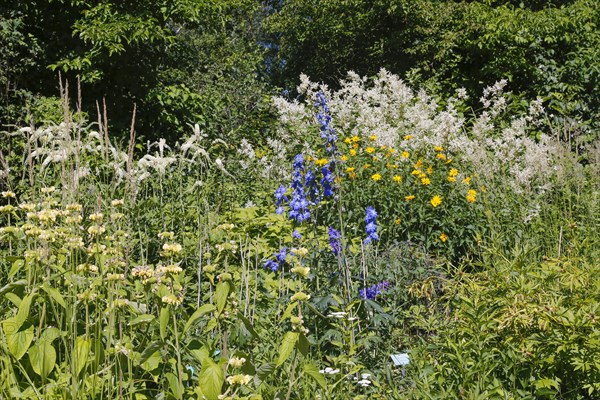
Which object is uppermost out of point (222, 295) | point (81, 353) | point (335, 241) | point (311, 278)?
point (222, 295)

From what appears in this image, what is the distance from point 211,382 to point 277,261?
1.85 m

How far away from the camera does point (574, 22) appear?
9.95m

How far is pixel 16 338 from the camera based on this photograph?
200 centimetres

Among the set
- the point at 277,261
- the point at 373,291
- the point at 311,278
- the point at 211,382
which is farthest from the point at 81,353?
the point at 277,261

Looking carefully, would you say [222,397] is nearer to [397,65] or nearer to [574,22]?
[574,22]

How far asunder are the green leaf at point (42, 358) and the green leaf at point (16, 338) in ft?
0.09

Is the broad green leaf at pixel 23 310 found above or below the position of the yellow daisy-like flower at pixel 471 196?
above

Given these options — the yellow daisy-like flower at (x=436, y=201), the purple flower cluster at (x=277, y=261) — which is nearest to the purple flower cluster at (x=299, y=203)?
the purple flower cluster at (x=277, y=261)

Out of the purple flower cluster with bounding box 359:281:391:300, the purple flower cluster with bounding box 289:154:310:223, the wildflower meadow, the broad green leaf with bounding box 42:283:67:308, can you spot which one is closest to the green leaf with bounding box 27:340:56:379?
the wildflower meadow

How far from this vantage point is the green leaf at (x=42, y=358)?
1979 millimetres

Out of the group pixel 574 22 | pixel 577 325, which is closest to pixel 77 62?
pixel 577 325

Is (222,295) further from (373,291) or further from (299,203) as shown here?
(299,203)

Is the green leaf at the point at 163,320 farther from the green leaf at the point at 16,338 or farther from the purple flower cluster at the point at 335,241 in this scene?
the purple flower cluster at the point at 335,241

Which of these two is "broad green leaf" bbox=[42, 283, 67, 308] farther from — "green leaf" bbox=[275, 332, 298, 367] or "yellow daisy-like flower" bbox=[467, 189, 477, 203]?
"yellow daisy-like flower" bbox=[467, 189, 477, 203]
